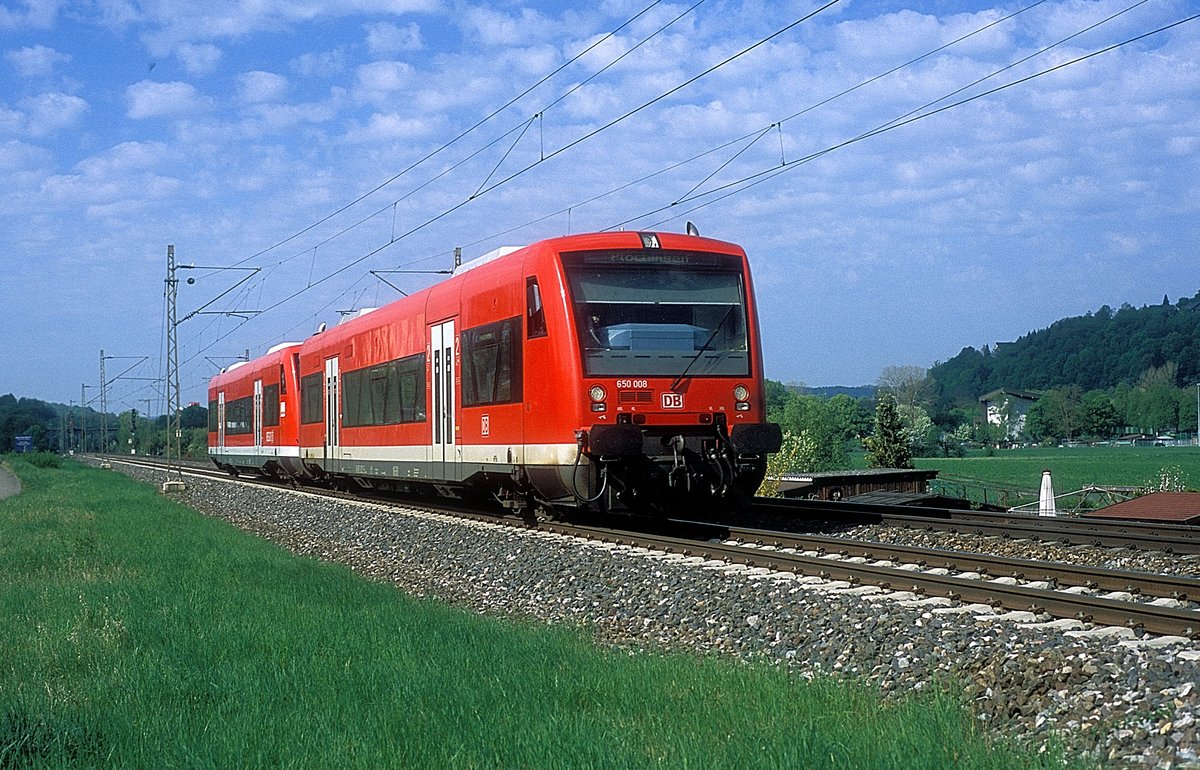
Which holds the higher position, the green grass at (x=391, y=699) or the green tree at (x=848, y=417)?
the green tree at (x=848, y=417)

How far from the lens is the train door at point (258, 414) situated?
3519cm

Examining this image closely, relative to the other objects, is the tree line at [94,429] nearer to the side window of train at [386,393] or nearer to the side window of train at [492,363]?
the side window of train at [386,393]

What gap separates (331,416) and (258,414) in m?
10.6

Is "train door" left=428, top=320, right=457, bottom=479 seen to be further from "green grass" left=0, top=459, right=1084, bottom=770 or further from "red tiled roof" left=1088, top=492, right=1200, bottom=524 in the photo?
"red tiled roof" left=1088, top=492, right=1200, bottom=524

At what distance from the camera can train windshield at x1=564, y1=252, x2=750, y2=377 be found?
1389 centimetres

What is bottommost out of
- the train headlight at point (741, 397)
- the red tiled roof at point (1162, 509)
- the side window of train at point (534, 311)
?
the red tiled roof at point (1162, 509)

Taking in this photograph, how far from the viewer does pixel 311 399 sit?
28453 millimetres

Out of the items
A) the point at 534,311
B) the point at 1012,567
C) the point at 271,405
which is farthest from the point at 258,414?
the point at 1012,567

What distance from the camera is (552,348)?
1398 centimetres

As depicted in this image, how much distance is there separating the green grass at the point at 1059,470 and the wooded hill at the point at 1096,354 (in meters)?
28.1

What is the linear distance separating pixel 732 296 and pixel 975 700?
9.01 metres

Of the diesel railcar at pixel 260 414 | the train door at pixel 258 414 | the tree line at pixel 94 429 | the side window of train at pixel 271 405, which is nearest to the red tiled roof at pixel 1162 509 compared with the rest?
the diesel railcar at pixel 260 414

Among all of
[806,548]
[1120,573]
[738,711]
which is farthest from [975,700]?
[806,548]

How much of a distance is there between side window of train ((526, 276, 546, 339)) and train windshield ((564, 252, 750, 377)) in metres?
0.59
